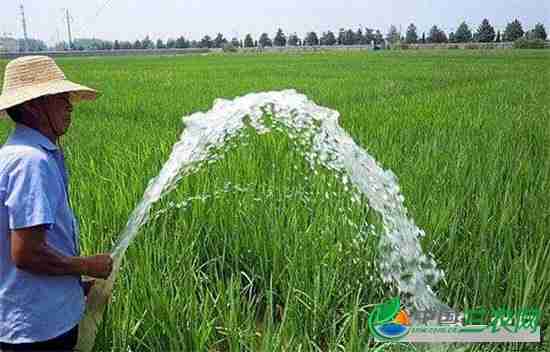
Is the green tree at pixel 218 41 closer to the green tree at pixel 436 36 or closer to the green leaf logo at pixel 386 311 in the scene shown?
the green tree at pixel 436 36

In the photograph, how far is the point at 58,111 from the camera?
121 centimetres

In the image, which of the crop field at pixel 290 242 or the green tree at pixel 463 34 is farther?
the green tree at pixel 463 34

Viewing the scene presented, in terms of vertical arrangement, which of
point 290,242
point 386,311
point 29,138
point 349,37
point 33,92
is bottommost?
point 386,311

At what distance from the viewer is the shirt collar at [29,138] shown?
3.71ft

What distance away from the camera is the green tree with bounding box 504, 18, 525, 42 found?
53375 mm

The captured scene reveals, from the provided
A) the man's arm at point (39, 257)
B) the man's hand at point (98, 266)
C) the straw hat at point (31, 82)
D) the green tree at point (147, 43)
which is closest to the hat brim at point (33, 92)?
the straw hat at point (31, 82)

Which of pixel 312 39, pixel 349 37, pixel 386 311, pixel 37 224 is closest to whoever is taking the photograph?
pixel 37 224

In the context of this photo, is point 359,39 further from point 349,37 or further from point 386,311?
point 386,311

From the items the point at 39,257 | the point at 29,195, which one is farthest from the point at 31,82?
the point at 39,257

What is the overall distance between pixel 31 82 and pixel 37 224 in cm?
36

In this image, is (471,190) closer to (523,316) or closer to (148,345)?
(523,316)

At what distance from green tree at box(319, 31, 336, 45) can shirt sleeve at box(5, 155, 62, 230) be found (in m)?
74.9

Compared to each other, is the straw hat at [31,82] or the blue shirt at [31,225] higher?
the straw hat at [31,82]

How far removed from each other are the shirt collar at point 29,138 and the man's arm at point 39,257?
0.66ft
